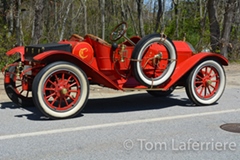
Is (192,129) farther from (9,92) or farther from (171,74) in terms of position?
(9,92)

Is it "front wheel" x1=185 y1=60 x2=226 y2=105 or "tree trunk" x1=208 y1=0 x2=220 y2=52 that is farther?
"tree trunk" x1=208 y1=0 x2=220 y2=52

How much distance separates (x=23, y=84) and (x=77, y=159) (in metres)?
2.62

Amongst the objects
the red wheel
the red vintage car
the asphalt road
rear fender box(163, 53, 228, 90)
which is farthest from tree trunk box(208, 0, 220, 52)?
the red wheel

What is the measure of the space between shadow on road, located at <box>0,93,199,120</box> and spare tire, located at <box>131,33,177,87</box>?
2.10 ft

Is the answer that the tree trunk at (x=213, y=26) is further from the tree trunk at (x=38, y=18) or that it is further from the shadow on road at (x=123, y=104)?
the shadow on road at (x=123, y=104)

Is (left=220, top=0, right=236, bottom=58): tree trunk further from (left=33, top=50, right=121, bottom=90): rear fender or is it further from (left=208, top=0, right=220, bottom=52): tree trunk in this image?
(left=33, top=50, right=121, bottom=90): rear fender

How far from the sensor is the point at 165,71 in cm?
724

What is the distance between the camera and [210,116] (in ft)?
22.2

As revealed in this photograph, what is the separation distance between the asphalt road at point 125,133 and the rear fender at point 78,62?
561 mm

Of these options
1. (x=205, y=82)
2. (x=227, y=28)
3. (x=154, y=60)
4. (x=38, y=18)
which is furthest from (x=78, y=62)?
(x=227, y=28)

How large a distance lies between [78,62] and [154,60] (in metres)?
1.44

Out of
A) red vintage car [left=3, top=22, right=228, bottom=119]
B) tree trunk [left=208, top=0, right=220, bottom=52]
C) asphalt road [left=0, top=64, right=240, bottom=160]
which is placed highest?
tree trunk [left=208, top=0, right=220, bottom=52]

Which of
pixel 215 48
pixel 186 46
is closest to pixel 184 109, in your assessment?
pixel 186 46

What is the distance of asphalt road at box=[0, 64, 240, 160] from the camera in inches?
188
